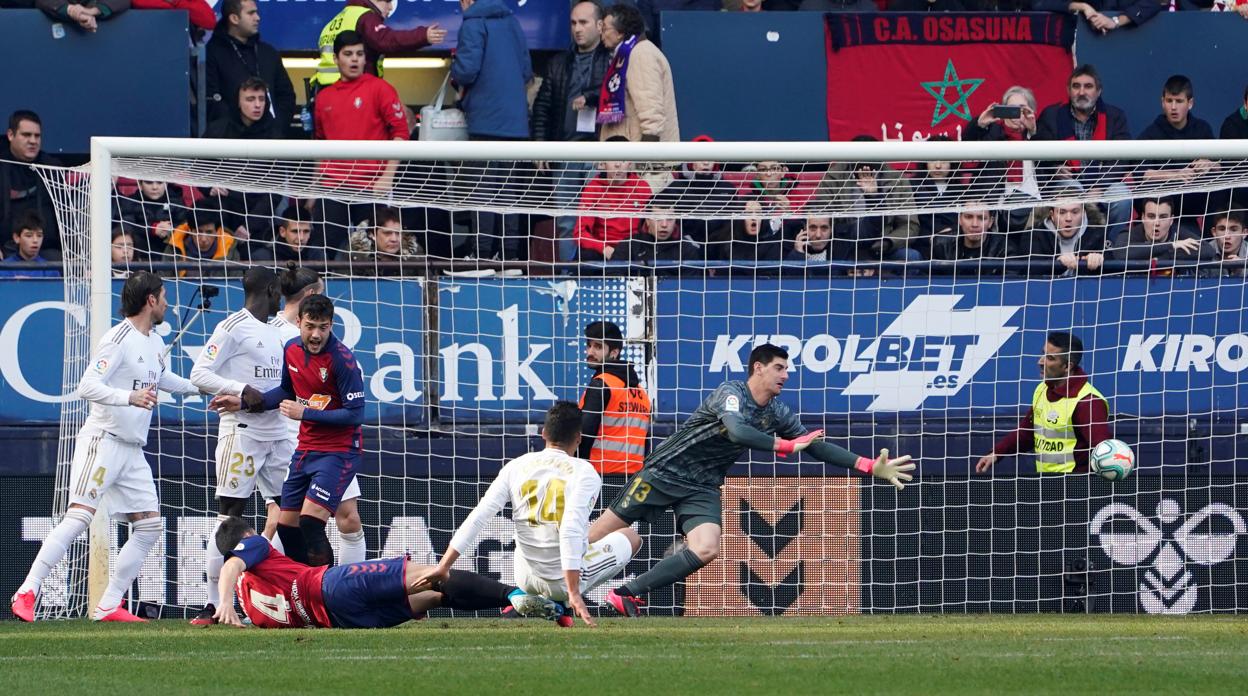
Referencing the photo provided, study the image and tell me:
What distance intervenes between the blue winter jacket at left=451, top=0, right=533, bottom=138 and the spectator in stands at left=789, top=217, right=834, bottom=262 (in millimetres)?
2674

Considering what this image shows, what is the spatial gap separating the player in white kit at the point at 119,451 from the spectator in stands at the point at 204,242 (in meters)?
2.09

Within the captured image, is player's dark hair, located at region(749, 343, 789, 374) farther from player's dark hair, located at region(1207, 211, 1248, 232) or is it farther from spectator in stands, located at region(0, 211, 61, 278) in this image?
spectator in stands, located at region(0, 211, 61, 278)

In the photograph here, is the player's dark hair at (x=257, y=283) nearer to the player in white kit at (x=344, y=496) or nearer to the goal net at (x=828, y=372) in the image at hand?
the player in white kit at (x=344, y=496)

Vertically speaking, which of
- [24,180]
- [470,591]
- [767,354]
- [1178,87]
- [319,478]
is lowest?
[470,591]

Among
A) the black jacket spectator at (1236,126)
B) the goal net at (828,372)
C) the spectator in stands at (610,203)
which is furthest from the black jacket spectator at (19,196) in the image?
the black jacket spectator at (1236,126)

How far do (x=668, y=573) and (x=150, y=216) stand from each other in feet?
17.3

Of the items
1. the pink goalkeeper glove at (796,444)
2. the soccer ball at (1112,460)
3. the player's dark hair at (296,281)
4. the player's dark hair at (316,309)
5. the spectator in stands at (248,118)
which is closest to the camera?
the player's dark hair at (316,309)

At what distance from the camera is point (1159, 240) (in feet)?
43.3

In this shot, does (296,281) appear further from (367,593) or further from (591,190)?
(591,190)

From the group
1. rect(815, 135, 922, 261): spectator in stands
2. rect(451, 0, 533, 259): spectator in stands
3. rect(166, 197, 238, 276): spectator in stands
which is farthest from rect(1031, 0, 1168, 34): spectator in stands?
rect(166, 197, 238, 276): spectator in stands

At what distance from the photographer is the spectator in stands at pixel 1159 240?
513 inches

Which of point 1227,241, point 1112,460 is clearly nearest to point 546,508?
point 1112,460

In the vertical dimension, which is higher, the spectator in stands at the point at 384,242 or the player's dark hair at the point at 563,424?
the spectator in stands at the point at 384,242

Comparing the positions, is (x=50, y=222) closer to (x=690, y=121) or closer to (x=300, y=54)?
(x=300, y=54)
